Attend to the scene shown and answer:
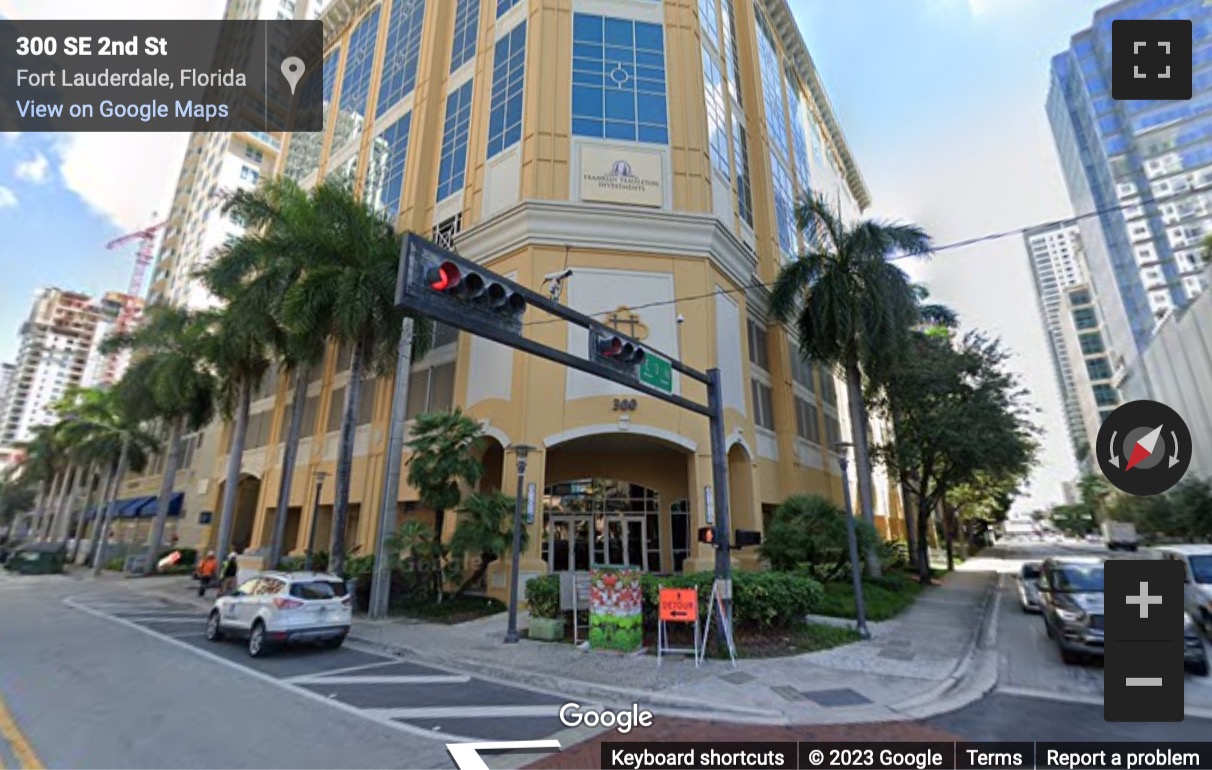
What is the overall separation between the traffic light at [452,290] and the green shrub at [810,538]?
1409cm

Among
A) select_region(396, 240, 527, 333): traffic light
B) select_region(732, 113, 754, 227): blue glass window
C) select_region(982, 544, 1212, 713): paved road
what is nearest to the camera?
select_region(396, 240, 527, 333): traffic light

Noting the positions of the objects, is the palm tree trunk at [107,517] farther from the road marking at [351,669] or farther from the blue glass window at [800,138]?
the blue glass window at [800,138]

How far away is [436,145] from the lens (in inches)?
1091

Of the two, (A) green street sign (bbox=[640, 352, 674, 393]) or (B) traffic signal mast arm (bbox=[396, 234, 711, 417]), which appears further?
(A) green street sign (bbox=[640, 352, 674, 393])

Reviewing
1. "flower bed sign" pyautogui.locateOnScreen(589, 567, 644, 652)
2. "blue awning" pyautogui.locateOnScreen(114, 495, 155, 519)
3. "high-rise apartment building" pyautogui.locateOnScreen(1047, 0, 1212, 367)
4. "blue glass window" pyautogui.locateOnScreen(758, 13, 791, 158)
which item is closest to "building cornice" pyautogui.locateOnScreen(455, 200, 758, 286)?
"flower bed sign" pyautogui.locateOnScreen(589, 567, 644, 652)

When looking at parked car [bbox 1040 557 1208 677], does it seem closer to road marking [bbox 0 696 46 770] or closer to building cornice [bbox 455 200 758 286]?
building cornice [bbox 455 200 758 286]

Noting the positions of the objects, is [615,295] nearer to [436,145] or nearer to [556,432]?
[556,432]

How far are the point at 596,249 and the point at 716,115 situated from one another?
9.91 metres

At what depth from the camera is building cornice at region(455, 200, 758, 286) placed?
20578 millimetres

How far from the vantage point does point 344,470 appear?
62.4ft

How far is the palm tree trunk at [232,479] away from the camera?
24.8 m

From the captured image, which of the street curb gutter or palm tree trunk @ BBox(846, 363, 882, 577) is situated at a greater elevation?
palm tree trunk @ BBox(846, 363, 882, 577)

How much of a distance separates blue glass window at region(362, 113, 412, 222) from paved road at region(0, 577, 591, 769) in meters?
21.2

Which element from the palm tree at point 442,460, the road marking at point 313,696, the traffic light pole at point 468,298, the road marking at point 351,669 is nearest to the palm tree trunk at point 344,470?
the palm tree at point 442,460
